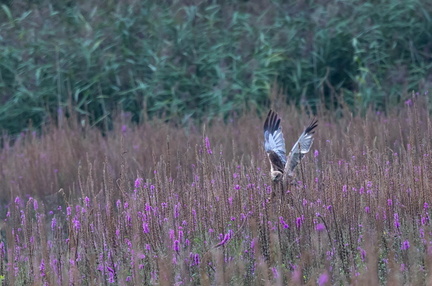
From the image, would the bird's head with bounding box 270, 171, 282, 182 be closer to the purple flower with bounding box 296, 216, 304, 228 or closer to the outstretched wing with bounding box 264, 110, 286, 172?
the outstretched wing with bounding box 264, 110, 286, 172

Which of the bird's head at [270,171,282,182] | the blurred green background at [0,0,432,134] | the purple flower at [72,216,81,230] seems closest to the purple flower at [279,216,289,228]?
the bird's head at [270,171,282,182]

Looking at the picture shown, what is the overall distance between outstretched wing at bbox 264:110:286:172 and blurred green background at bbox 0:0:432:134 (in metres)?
4.09

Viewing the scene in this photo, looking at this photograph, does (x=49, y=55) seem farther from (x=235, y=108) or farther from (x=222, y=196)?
(x=222, y=196)

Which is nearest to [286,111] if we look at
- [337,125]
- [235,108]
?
[337,125]

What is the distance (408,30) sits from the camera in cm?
1134

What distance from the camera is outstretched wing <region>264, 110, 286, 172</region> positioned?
5.87 m

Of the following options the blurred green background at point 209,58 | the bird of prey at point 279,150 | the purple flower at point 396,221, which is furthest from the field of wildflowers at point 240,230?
the blurred green background at point 209,58

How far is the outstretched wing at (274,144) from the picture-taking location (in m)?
5.87

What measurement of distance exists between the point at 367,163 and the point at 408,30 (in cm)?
652

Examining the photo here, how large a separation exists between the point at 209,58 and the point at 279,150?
5766mm

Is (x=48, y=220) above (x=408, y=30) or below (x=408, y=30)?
below

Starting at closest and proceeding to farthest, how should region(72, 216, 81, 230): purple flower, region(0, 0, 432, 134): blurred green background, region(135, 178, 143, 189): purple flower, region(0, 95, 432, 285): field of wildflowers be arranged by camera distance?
region(0, 95, 432, 285): field of wildflowers < region(72, 216, 81, 230): purple flower < region(135, 178, 143, 189): purple flower < region(0, 0, 432, 134): blurred green background

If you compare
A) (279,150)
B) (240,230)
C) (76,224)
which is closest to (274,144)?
(279,150)

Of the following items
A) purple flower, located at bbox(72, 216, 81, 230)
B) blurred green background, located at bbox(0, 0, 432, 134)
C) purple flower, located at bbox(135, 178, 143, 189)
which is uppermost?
blurred green background, located at bbox(0, 0, 432, 134)
